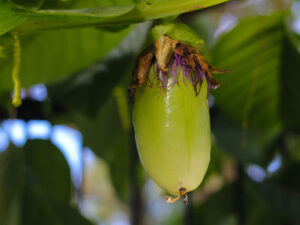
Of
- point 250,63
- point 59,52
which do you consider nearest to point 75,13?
point 59,52

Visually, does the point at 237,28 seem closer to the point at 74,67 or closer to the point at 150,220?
the point at 74,67

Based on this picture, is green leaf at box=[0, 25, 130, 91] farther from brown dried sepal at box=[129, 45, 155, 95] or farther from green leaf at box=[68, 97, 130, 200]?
brown dried sepal at box=[129, 45, 155, 95]

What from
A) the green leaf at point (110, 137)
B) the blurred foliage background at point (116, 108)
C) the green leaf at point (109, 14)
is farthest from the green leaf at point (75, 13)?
the green leaf at point (110, 137)

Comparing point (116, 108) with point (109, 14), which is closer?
point (109, 14)

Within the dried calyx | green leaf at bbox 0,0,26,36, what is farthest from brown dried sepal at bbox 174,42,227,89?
green leaf at bbox 0,0,26,36

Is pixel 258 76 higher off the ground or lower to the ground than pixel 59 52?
lower

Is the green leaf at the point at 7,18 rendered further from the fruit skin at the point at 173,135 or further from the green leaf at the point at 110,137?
the green leaf at the point at 110,137

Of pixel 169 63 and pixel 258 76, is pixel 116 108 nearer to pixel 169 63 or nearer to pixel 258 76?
pixel 258 76
